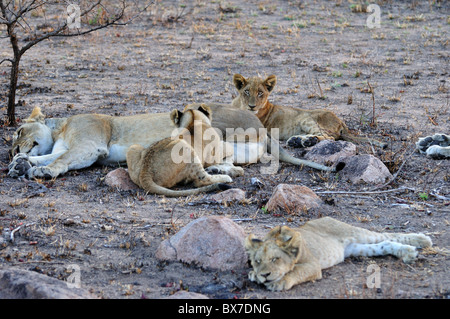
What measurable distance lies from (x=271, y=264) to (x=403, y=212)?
2.14 metres

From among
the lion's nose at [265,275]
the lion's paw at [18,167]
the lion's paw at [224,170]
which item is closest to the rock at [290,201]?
the lion's paw at [224,170]

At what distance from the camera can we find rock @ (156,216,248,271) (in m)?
4.26

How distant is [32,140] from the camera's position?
22.8ft

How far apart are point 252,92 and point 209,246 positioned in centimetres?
435

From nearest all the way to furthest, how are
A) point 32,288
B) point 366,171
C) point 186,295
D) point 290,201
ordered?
point 32,288
point 186,295
point 290,201
point 366,171

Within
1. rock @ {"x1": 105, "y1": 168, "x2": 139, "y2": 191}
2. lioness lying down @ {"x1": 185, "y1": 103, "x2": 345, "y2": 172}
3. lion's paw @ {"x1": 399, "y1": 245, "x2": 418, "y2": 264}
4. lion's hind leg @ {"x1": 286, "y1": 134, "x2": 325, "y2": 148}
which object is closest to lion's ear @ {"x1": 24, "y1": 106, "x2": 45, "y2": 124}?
rock @ {"x1": 105, "y1": 168, "x2": 139, "y2": 191}

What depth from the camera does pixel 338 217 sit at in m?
5.39

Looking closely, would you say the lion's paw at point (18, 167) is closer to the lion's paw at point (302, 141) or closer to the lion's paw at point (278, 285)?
the lion's paw at point (302, 141)

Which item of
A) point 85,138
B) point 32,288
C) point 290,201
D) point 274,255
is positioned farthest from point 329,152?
point 32,288

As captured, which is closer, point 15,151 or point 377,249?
point 377,249

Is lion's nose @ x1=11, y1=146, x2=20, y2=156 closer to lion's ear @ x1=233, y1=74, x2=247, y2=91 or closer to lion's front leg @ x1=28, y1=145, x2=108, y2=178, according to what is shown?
lion's front leg @ x1=28, y1=145, x2=108, y2=178

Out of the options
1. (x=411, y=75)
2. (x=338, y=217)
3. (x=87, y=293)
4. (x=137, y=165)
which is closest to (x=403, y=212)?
(x=338, y=217)

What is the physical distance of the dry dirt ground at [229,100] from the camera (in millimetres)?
4203

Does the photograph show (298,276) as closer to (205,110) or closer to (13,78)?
(205,110)
